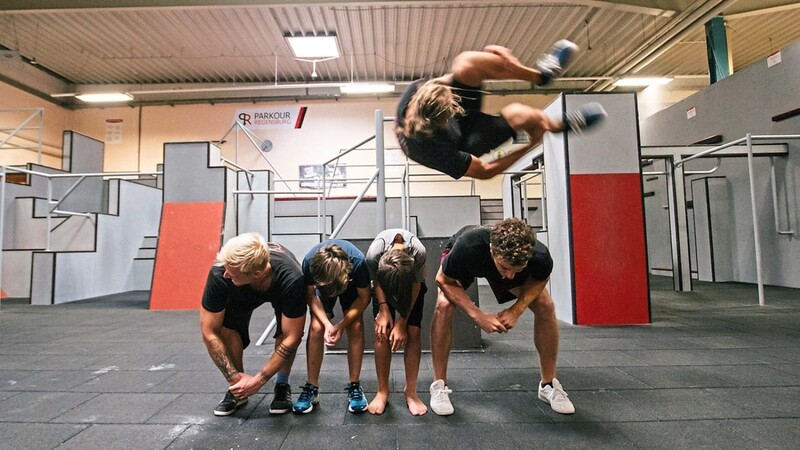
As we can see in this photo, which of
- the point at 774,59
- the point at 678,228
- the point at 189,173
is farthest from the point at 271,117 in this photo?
the point at 774,59

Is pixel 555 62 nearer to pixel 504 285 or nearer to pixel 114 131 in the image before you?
pixel 504 285

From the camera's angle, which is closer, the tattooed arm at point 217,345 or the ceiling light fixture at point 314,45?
the tattooed arm at point 217,345

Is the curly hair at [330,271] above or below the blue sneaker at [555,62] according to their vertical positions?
below

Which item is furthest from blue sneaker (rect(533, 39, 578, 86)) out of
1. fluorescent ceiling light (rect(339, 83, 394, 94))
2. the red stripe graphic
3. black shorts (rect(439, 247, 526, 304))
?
the red stripe graphic

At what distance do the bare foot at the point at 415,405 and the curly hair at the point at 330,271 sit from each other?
56cm

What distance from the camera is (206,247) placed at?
16.1 feet

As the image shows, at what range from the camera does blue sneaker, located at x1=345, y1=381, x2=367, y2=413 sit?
5.57ft

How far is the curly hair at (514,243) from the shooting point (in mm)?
1536

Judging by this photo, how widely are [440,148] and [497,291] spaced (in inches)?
29.2

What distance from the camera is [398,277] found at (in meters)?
1.67

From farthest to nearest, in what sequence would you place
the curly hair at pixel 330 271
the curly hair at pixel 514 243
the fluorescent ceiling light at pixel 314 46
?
the fluorescent ceiling light at pixel 314 46 → the curly hair at pixel 330 271 → the curly hair at pixel 514 243

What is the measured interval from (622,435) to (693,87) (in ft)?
37.6

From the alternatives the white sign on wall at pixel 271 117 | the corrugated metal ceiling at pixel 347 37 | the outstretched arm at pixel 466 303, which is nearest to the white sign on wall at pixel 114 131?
the corrugated metal ceiling at pixel 347 37

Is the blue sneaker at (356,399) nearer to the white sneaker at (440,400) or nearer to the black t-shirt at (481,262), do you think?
the white sneaker at (440,400)
